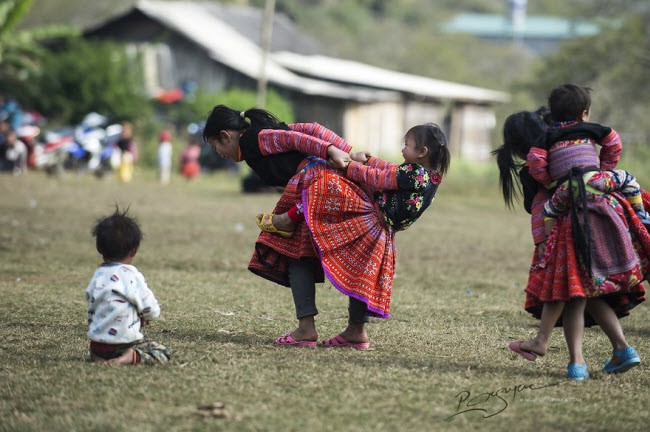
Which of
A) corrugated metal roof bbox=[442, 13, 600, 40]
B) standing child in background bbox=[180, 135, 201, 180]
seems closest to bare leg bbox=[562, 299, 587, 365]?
standing child in background bbox=[180, 135, 201, 180]

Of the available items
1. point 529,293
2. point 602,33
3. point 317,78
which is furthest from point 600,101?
point 529,293

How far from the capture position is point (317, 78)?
32.1 m

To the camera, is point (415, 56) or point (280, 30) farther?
point (415, 56)

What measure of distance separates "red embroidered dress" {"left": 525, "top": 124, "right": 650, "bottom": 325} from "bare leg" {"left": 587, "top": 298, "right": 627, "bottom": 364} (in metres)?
0.06

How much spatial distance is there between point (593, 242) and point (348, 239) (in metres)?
1.34

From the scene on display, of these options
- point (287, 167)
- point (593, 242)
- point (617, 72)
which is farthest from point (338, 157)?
point (617, 72)

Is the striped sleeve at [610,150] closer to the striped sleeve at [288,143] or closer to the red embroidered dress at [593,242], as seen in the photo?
the red embroidered dress at [593,242]

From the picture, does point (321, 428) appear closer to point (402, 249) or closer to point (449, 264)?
point (449, 264)

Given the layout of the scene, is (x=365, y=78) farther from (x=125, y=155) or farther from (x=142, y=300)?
(x=142, y=300)

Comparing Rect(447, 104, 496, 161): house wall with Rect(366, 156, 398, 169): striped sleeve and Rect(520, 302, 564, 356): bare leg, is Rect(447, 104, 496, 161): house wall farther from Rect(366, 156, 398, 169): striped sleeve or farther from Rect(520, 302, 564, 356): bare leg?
Rect(520, 302, 564, 356): bare leg

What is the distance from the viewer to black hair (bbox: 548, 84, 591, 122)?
16.0 ft

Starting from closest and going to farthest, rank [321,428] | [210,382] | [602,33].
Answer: [321,428], [210,382], [602,33]

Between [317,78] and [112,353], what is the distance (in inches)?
1099

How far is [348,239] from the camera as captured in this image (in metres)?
5.25
